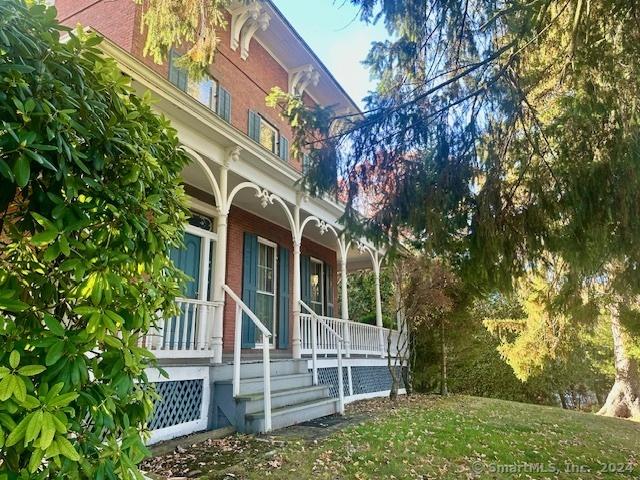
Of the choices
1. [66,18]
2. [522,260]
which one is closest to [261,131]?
[66,18]

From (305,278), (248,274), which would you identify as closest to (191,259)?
(248,274)

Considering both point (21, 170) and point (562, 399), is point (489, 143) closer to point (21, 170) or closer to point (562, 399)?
point (21, 170)

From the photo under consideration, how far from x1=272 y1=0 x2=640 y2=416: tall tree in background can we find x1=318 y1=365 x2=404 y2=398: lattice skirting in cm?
454

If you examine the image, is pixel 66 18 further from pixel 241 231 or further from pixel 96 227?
pixel 96 227

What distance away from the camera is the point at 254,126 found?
10039mm

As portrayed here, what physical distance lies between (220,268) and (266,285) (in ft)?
11.0

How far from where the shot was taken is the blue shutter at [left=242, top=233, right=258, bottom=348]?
8.98m

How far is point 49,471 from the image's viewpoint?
1.59 metres

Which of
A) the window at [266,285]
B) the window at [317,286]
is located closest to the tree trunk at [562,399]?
the window at [317,286]

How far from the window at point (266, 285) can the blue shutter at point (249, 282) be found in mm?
296

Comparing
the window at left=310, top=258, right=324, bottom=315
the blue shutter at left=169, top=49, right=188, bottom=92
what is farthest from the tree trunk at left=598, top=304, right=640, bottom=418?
the blue shutter at left=169, top=49, right=188, bottom=92

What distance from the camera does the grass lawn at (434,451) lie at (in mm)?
4426

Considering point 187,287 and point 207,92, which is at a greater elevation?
point 207,92

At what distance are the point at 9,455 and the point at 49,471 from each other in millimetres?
150
